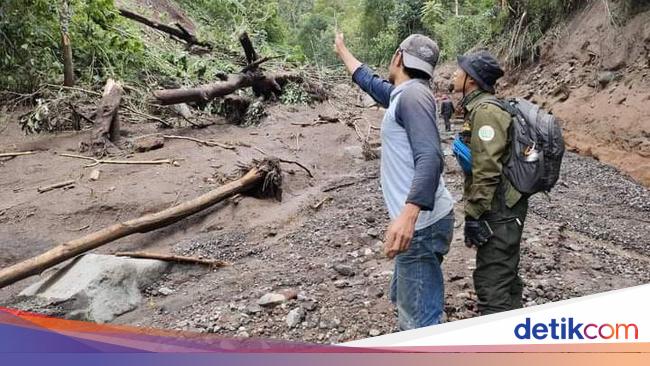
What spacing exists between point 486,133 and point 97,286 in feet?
9.52

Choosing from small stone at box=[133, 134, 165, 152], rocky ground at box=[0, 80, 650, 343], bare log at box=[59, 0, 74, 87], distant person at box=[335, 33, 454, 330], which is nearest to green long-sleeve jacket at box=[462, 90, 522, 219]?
distant person at box=[335, 33, 454, 330]

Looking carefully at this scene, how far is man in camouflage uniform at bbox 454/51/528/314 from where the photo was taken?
7.81 feet

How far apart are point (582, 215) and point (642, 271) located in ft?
5.48

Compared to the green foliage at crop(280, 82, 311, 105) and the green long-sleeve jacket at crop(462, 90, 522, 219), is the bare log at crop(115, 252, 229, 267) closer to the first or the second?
the green long-sleeve jacket at crop(462, 90, 522, 219)

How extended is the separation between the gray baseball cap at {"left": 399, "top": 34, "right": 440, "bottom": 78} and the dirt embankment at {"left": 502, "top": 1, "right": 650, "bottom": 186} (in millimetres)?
6462

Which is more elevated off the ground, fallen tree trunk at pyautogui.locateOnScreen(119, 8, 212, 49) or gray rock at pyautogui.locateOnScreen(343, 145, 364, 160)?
fallen tree trunk at pyautogui.locateOnScreen(119, 8, 212, 49)

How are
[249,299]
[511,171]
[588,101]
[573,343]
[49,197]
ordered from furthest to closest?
[588,101], [49,197], [249,299], [511,171], [573,343]

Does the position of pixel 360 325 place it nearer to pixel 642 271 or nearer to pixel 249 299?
pixel 249 299

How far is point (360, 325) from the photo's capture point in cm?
314

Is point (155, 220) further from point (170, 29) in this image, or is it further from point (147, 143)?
point (170, 29)

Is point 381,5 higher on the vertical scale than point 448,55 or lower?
higher

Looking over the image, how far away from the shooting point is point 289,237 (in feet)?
16.2

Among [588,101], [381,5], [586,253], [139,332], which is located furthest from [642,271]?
[381,5]

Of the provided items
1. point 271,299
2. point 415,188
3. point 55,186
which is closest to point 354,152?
point 55,186
